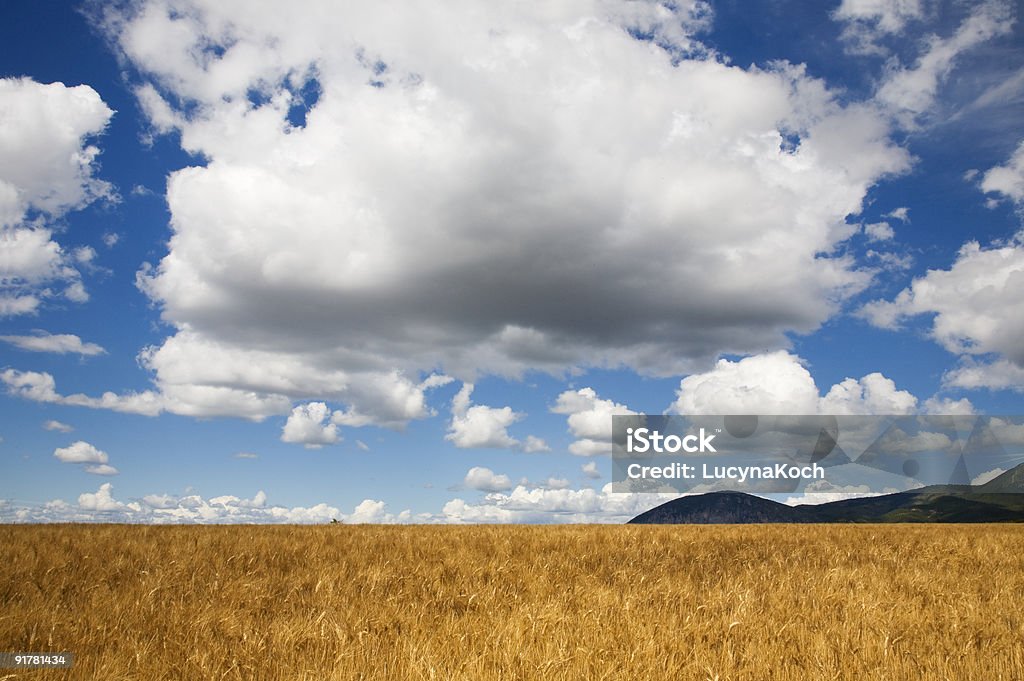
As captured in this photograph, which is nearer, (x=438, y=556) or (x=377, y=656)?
(x=377, y=656)

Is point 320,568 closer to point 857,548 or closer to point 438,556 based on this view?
point 438,556

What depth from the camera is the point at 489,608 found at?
8.92 metres

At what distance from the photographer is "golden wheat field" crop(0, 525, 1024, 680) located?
627 centimetres

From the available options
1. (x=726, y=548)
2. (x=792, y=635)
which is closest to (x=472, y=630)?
(x=792, y=635)

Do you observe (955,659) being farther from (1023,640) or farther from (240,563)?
(240,563)

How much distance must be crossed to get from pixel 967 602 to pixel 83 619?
11399mm

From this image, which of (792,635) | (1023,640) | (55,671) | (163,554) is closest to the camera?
(55,671)

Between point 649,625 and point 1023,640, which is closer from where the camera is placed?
point 649,625

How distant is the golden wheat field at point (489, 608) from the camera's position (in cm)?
627

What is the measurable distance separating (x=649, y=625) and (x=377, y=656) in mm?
2951

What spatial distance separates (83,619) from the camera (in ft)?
24.9

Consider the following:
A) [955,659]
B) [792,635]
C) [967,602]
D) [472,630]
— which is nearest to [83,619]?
[472,630]

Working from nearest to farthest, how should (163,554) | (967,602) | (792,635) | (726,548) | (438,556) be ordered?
(792,635) → (967,602) → (163,554) → (438,556) → (726,548)

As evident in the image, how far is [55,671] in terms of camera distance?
595cm
